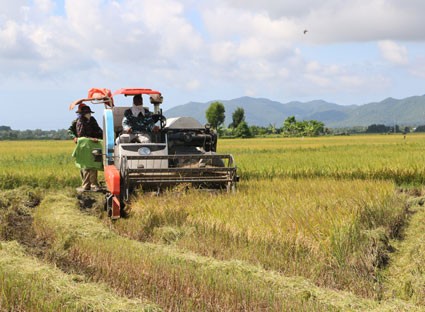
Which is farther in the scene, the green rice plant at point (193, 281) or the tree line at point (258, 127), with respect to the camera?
the tree line at point (258, 127)

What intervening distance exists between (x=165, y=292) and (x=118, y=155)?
220 inches

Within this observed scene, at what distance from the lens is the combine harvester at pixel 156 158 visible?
31.1 feet

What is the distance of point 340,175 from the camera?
14.7 meters

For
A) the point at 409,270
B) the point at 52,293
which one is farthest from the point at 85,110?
the point at 409,270

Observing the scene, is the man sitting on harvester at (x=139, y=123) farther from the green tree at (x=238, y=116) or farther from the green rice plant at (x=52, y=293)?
the green tree at (x=238, y=116)

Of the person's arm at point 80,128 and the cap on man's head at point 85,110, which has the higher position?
the cap on man's head at point 85,110

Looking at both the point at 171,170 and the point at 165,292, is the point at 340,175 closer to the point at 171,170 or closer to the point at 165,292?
the point at 171,170

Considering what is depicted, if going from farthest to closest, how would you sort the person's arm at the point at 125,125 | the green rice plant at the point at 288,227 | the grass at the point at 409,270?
the person's arm at the point at 125,125 < the green rice plant at the point at 288,227 < the grass at the point at 409,270

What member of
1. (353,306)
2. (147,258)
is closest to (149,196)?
(147,258)

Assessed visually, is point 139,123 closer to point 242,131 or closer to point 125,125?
point 125,125

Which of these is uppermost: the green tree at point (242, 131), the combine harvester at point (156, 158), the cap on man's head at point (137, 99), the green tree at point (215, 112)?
the green tree at point (215, 112)

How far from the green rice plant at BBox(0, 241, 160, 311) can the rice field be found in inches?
0.6

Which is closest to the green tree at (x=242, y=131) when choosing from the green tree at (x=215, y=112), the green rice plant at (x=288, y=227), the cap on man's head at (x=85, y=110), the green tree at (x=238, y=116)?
the green tree at (x=238, y=116)

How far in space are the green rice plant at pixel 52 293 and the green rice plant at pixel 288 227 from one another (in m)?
1.83
